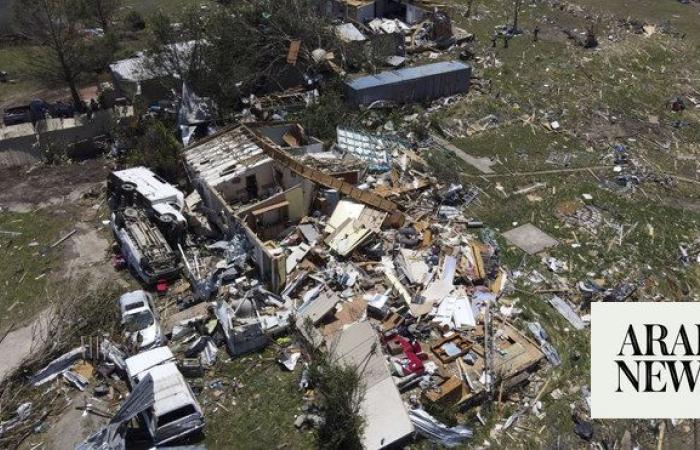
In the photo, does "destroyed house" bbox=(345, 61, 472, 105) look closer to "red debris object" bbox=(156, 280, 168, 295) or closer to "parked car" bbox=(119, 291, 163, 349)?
"red debris object" bbox=(156, 280, 168, 295)

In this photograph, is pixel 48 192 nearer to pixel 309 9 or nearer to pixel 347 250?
pixel 347 250

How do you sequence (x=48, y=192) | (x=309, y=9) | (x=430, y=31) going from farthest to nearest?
(x=430, y=31)
(x=309, y=9)
(x=48, y=192)

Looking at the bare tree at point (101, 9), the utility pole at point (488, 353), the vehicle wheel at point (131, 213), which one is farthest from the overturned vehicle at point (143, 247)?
the bare tree at point (101, 9)

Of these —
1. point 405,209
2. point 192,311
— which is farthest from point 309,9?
point 192,311

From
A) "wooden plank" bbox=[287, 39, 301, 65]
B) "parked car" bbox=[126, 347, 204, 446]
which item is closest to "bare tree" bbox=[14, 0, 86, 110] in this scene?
"wooden plank" bbox=[287, 39, 301, 65]

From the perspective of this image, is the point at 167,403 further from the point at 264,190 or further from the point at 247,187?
the point at 264,190

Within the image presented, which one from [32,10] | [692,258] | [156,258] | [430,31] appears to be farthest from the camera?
[430,31]
